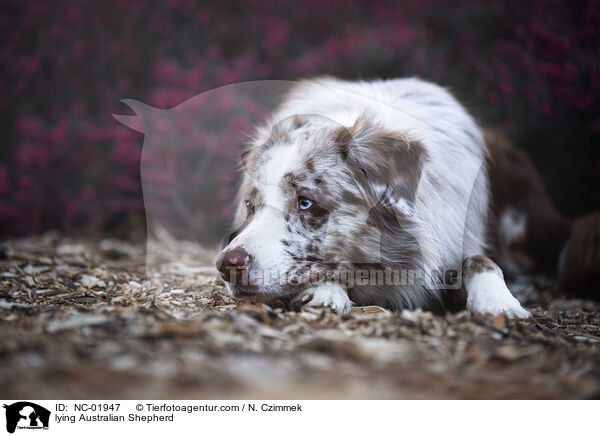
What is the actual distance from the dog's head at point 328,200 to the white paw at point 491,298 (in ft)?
1.44

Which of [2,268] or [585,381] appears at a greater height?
[2,268]

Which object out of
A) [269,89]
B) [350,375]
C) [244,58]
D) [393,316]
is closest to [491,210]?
[393,316]

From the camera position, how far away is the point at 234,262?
189cm

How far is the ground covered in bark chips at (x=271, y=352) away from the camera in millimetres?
1322

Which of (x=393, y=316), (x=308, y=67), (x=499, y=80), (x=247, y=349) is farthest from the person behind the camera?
(x=308, y=67)

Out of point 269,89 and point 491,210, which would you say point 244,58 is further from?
point 491,210

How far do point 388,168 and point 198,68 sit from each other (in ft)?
9.45

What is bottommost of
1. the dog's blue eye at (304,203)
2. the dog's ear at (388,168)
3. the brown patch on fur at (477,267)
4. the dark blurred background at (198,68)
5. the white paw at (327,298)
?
the white paw at (327,298)

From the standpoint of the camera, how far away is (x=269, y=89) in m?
4.05

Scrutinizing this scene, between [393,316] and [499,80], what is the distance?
9.26 ft

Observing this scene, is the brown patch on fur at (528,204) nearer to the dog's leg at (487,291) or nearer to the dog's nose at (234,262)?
the dog's leg at (487,291)
